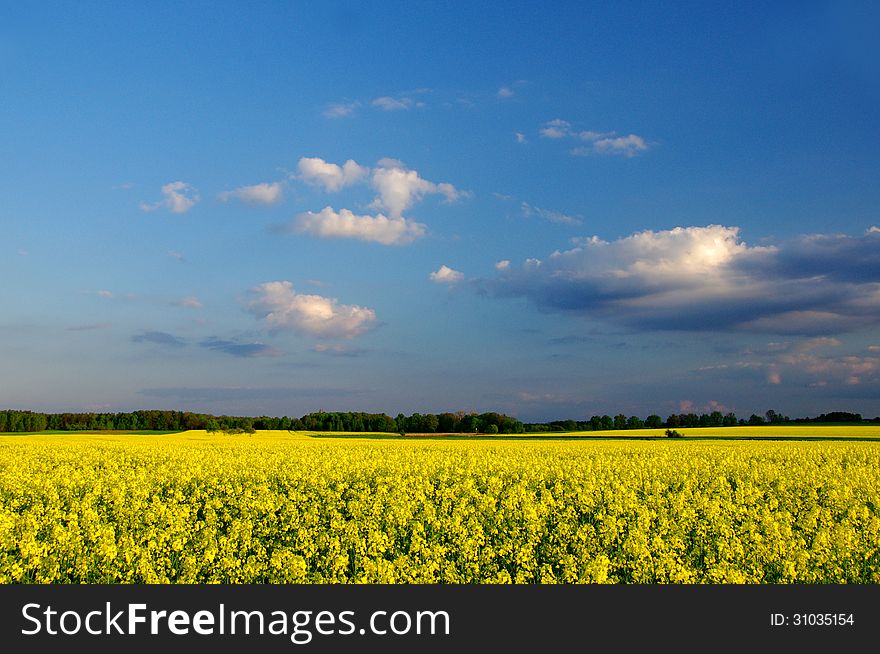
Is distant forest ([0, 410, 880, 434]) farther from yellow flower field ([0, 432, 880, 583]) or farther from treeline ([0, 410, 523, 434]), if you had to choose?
yellow flower field ([0, 432, 880, 583])

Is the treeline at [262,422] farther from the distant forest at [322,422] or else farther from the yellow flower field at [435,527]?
the yellow flower field at [435,527]

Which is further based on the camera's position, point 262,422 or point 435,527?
point 262,422

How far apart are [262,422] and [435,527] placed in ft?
321

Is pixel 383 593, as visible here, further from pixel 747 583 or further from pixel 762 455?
pixel 762 455

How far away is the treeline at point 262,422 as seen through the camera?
92812 millimetres

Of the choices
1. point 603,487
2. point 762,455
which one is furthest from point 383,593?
point 762,455

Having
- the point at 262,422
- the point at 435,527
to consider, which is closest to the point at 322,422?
the point at 262,422

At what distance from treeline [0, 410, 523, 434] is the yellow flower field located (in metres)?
65.9

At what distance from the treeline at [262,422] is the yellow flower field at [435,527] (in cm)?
6591

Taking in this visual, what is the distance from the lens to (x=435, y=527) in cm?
1368

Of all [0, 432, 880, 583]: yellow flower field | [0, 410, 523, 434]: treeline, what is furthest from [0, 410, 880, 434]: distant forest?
[0, 432, 880, 583]: yellow flower field

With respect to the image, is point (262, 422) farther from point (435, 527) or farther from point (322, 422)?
point (435, 527)

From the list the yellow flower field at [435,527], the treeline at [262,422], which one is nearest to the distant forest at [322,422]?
the treeline at [262,422]

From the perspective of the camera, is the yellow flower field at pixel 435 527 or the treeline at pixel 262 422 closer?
the yellow flower field at pixel 435 527
